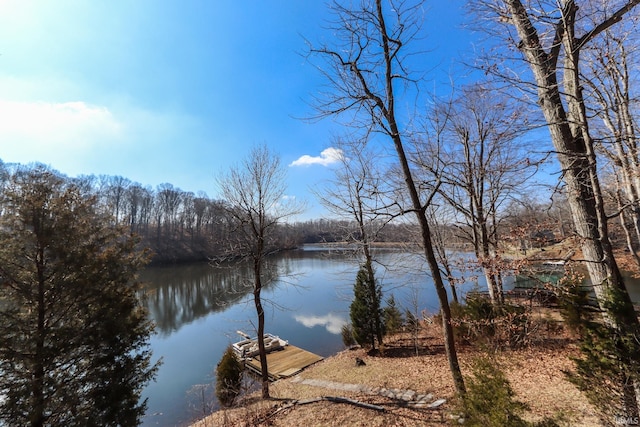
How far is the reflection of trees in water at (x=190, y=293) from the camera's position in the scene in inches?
615

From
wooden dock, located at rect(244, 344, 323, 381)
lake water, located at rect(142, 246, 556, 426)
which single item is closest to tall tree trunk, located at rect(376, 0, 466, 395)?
lake water, located at rect(142, 246, 556, 426)

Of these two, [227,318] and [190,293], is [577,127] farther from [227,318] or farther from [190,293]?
[190,293]

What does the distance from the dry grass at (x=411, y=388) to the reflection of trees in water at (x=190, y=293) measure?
324cm

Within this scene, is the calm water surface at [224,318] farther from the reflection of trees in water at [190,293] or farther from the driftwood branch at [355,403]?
the driftwood branch at [355,403]

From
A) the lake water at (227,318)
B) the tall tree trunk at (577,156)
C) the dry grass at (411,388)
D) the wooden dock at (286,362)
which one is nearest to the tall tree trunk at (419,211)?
the dry grass at (411,388)

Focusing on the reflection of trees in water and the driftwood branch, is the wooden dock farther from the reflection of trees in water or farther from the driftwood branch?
the driftwood branch

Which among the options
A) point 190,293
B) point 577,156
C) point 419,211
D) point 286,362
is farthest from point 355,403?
point 190,293

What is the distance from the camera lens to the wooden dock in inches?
392

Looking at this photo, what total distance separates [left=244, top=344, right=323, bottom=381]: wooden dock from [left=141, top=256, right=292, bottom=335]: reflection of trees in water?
272 cm

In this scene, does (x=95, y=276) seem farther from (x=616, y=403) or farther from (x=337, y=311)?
(x=337, y=311)

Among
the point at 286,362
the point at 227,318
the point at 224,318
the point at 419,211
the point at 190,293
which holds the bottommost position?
the point at 286,362

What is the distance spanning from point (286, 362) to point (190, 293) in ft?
49.9

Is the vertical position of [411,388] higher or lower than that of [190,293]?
lower

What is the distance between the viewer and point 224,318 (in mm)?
12125
